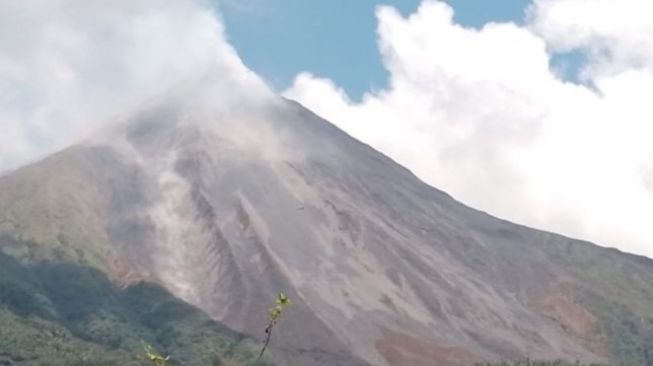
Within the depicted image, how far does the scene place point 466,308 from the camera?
188500 millimetres

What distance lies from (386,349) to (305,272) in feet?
83.2

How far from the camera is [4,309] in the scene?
14812cm

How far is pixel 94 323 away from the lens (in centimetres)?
15788

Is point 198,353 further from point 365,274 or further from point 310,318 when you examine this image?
point 365,274

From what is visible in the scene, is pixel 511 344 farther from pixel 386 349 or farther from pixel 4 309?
pixel 4 309

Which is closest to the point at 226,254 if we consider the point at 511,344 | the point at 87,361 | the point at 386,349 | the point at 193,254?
the point at 193,254

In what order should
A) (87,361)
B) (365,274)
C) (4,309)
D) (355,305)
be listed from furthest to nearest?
(365,274) → (355,305) → (4,309) → (87,361)

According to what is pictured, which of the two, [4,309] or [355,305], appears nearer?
[4,309]

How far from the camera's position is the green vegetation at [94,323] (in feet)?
430

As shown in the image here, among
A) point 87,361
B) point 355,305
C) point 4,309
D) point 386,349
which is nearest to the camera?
point 87,361

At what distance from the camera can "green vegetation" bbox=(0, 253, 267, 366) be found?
131 m

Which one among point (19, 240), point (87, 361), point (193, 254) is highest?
point (193, 254)

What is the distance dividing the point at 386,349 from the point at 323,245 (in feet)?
115

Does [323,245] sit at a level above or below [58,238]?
above
